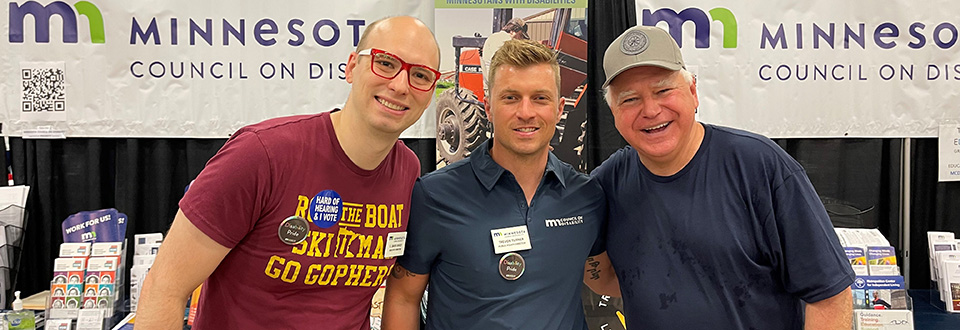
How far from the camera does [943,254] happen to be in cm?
288

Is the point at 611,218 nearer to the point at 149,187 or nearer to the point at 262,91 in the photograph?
the point at 262,91

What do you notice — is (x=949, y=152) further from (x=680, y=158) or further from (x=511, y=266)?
(x=511, y=266)

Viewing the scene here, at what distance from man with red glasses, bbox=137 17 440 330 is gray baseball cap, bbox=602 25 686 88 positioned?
47 centimetres

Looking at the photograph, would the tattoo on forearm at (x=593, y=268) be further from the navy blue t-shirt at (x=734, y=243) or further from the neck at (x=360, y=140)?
the neck at (x=360, y=140)

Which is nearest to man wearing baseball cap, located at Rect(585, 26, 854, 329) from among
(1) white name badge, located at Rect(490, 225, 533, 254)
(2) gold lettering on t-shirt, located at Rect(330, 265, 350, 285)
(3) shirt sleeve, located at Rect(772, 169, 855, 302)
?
(3) shirt sleeve, located at Rect(772, 169, 855, 302)

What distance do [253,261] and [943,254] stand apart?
3.20 m

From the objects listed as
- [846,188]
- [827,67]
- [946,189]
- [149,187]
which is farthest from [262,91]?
[946,189]

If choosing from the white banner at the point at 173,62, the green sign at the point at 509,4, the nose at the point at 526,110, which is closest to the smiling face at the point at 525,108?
the nose at the point at 526,110

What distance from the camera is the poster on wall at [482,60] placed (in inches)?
118

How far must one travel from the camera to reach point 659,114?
1.48 m

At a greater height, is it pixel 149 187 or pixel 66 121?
pixel 66 121

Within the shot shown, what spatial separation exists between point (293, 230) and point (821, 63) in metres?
3.07

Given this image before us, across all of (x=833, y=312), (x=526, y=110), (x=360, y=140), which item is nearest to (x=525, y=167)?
(x=526, y=110)

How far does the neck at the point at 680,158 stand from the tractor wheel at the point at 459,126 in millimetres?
1518
